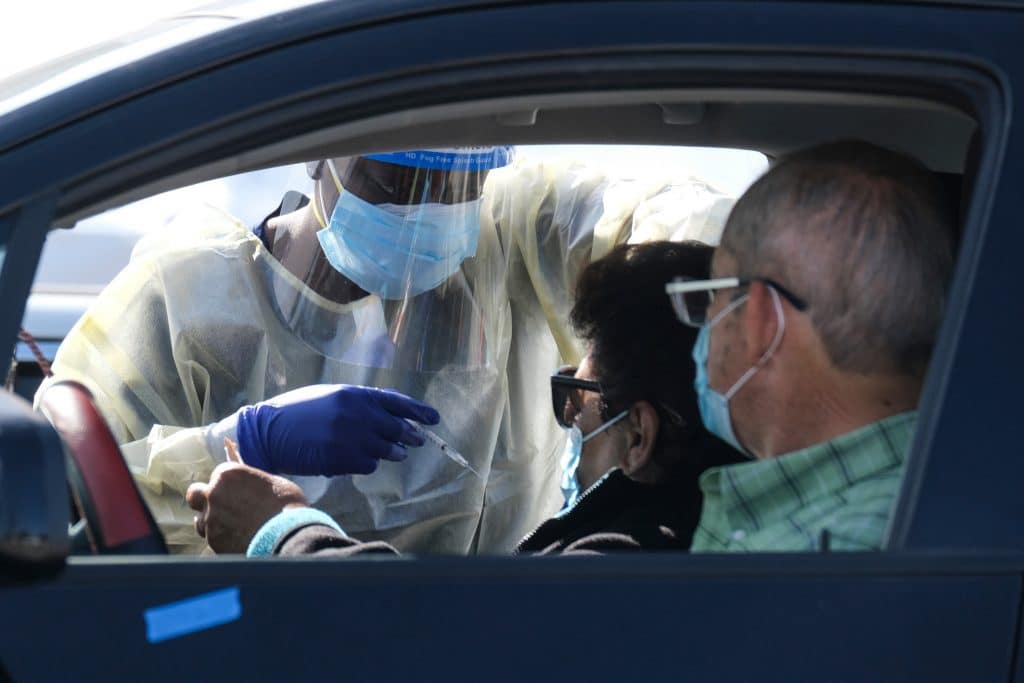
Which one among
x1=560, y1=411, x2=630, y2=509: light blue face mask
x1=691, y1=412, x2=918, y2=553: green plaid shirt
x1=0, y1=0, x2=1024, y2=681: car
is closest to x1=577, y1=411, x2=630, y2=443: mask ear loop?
x1=560, y1=411, x2=630, y2=509: light blue face mask

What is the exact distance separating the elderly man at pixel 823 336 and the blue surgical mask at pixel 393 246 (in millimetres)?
1040

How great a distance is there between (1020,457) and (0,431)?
92 cm

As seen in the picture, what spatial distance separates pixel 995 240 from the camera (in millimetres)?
1271

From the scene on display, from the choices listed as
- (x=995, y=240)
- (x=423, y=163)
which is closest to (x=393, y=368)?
(x=423, y=163)

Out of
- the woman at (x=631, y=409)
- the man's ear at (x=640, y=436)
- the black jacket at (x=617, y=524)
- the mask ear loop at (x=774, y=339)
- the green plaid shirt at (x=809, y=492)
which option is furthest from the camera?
the man's ear at (x=640, y=436)

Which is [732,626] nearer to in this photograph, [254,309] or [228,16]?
[228,16]

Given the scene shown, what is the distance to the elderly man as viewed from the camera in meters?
1.49

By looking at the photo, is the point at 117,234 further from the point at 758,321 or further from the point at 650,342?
the point at 758,321

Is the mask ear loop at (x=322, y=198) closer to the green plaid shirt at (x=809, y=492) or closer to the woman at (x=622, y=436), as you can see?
the woman at (x=622, y=436)

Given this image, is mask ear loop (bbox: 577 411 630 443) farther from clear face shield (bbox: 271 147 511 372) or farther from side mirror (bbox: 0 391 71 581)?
side mirror (bbox: 0 391 71 581)

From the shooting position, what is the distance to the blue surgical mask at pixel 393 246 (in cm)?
253

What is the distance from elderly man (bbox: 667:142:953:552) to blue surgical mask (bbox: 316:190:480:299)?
1040 millimetres

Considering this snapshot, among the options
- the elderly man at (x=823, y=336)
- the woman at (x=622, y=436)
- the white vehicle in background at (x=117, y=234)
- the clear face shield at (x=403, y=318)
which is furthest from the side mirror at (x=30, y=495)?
the clear face shield at (x=403, y=318)

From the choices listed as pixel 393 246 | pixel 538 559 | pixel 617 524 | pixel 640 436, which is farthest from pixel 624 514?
pixel 393 246
